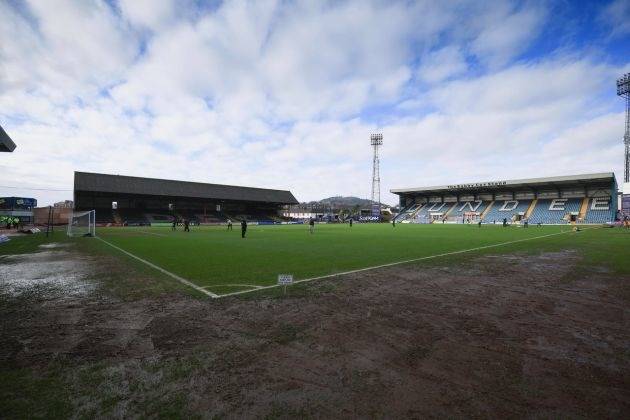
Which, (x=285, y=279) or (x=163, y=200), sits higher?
(x=163, y=200)

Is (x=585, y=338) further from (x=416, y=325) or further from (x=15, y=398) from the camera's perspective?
(x=15, y=398)

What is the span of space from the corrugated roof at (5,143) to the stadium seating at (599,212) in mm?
76364

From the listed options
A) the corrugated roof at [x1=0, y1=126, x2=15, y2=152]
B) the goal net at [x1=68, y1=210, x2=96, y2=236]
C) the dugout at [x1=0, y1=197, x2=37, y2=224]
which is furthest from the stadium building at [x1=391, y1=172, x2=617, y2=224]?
the dugout at [x1=0, y1=197, x2=37, y2=224]

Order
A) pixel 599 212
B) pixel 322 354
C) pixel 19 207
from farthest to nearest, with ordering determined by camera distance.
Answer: pixel 19 207
pixel 599 212
pixel 322 354

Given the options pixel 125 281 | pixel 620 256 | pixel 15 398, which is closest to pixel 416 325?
pixel 15 398

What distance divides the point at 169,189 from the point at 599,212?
86043 mm

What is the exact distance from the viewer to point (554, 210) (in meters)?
60.4

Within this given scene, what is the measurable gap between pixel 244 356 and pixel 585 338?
203 inches

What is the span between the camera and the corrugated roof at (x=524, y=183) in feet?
180

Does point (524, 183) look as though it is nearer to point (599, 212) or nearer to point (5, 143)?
point (599, 212)

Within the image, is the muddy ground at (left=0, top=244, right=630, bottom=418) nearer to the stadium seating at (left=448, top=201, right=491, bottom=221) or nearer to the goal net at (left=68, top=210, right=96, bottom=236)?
the goal net at (left=68, top=210, right=96, bottom=236)

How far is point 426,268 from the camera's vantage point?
10812 millimetres

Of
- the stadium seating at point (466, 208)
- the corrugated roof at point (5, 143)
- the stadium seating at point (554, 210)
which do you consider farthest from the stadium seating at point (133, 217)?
the stadium seating at point (554, 210)

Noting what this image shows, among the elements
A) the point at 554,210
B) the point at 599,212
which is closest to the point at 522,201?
the point at 554,210
